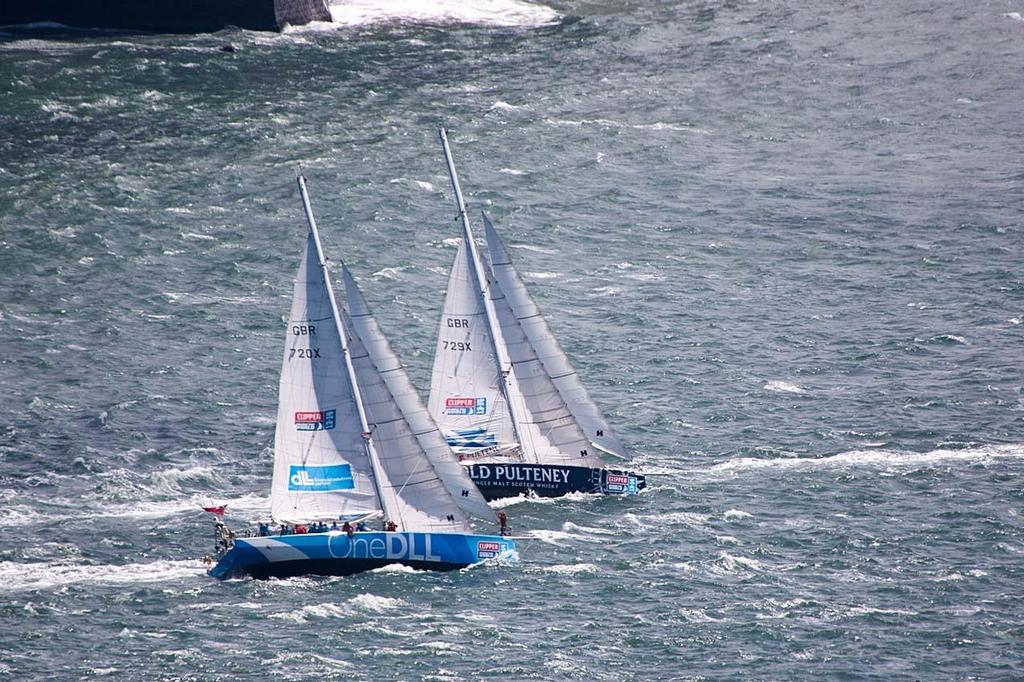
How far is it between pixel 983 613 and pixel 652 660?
16.4 meters

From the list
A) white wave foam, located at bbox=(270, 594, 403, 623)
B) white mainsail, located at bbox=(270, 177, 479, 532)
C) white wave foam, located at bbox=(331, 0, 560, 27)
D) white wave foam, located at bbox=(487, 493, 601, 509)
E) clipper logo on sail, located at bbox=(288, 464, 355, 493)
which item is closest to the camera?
white wave foam, located at bbox=(270, 594, 403, 623)

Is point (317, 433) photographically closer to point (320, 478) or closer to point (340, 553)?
point (320, 478)

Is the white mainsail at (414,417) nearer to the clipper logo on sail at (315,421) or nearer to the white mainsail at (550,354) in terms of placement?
the clipper logo on sail at (315,421)

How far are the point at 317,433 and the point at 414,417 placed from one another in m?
5.26

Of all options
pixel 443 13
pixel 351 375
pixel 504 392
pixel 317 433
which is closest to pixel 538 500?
pixel 504 392

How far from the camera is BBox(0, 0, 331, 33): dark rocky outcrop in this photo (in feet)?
566

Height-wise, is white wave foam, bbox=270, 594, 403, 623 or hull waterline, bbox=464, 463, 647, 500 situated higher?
hull waterline, bbox=464, 463, 647, 500

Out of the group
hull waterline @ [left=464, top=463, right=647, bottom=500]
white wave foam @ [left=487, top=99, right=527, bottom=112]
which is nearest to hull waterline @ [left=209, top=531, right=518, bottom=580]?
hull waterline @ [left=464, top=463, right=647, bottom=500]

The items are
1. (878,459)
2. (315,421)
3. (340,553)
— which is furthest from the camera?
(878,459)

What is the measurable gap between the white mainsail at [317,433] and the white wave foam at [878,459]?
2340cm

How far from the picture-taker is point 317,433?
3275 inches

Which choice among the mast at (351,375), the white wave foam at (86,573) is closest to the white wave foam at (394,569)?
the mast at (351,375)

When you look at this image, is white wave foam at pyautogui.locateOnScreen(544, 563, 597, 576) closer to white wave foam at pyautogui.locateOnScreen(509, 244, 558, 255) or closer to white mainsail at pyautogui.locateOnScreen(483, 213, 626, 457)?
white mainsail at pyautogui.locateOnScreen(483, 213, 626, 457)

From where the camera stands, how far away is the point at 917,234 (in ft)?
431
